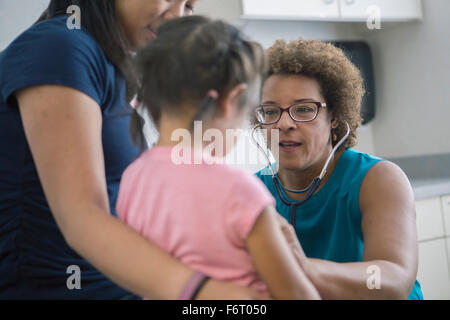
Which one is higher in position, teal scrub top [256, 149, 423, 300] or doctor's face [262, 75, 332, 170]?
doctor's face [262, 75, 332, 170]

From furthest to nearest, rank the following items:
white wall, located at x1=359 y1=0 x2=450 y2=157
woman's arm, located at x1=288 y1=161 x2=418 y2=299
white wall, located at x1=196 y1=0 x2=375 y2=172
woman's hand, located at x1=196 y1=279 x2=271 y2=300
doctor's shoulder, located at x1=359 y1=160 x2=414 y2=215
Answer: white wall, located at x1=359 y1=0 x2=450 y2=157
white wall, located at x1=196 y1=0 x2=375 y2=172
doctor's shoulder, located at x1=359 y1=160 x2=414 y2=215
woman's arm, located at x1=288 y1=161 x2=418 y2=299
woman's hand, located at x1=196 y1=279 x2=271 y2=300

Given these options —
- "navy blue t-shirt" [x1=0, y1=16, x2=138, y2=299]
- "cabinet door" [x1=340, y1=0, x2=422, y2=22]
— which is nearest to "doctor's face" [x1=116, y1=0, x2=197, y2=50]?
"navy blue t-shirt" [x1=0, y1=16, x2=138, y2=299]

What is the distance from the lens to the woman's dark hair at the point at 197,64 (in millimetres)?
621

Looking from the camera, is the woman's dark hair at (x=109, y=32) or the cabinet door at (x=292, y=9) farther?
the cabinet door at (x=292, y=9)

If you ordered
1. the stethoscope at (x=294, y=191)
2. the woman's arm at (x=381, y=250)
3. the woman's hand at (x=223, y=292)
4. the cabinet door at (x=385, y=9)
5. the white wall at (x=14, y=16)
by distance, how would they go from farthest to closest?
the cabinet door at (x=385, y=9) < the white wall at (x=14, y=16) < the stethoscope at (x=294, y=191) < the woman's arm at (x=381, y=250) < the woman's hand at (x=223, y=292)

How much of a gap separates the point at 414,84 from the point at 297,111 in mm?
1849

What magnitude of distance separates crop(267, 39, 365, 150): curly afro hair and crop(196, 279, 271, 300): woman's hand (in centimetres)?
79

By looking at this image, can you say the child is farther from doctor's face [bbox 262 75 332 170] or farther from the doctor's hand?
doctor's face [bbox 262 75 332 170]

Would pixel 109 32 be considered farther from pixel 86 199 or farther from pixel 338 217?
pixel 338 217

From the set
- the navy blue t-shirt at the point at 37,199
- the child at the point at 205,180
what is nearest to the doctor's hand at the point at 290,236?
the child at the point at 205,180

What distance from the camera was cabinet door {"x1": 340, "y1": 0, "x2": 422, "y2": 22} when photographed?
8.34 feet

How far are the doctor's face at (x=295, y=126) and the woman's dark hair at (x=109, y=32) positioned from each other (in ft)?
1.65

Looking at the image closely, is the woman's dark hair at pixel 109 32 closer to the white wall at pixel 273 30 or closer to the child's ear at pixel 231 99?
the child's ear at pixel 231 99

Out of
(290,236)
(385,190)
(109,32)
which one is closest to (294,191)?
(385,190)
